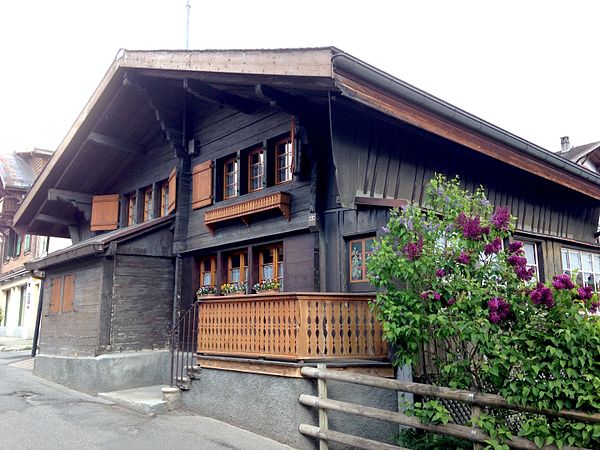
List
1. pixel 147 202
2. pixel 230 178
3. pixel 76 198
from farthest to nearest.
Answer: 1. pixel 76 198
2. pixel 147 202
3. pixel 230 178

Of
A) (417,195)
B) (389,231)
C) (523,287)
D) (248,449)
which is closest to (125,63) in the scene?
(417,195)

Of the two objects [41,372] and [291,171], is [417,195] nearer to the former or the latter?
[291,171]

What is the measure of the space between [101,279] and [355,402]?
23.2 ft

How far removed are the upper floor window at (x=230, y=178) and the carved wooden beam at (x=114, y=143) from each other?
3.70 metres

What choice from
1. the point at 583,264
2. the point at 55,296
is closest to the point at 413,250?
the point at 583,264

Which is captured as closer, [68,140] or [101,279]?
[101,279]

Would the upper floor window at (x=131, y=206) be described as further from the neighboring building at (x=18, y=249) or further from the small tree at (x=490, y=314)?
the neighboring building at (x=18, y=249)

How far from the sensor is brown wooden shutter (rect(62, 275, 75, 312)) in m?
13.1

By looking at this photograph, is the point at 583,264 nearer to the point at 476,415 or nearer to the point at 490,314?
the point at 490,314

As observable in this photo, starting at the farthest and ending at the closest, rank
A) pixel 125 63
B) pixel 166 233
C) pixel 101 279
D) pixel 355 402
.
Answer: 1. pixel 166 233
2. pixel 101 279
3. pixel 125 63
4. pixel 355 402

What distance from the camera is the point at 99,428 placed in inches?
314

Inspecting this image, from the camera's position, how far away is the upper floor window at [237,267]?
11.1 meters

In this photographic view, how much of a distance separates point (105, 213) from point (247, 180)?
622 cm

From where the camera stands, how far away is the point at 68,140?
13.4m
